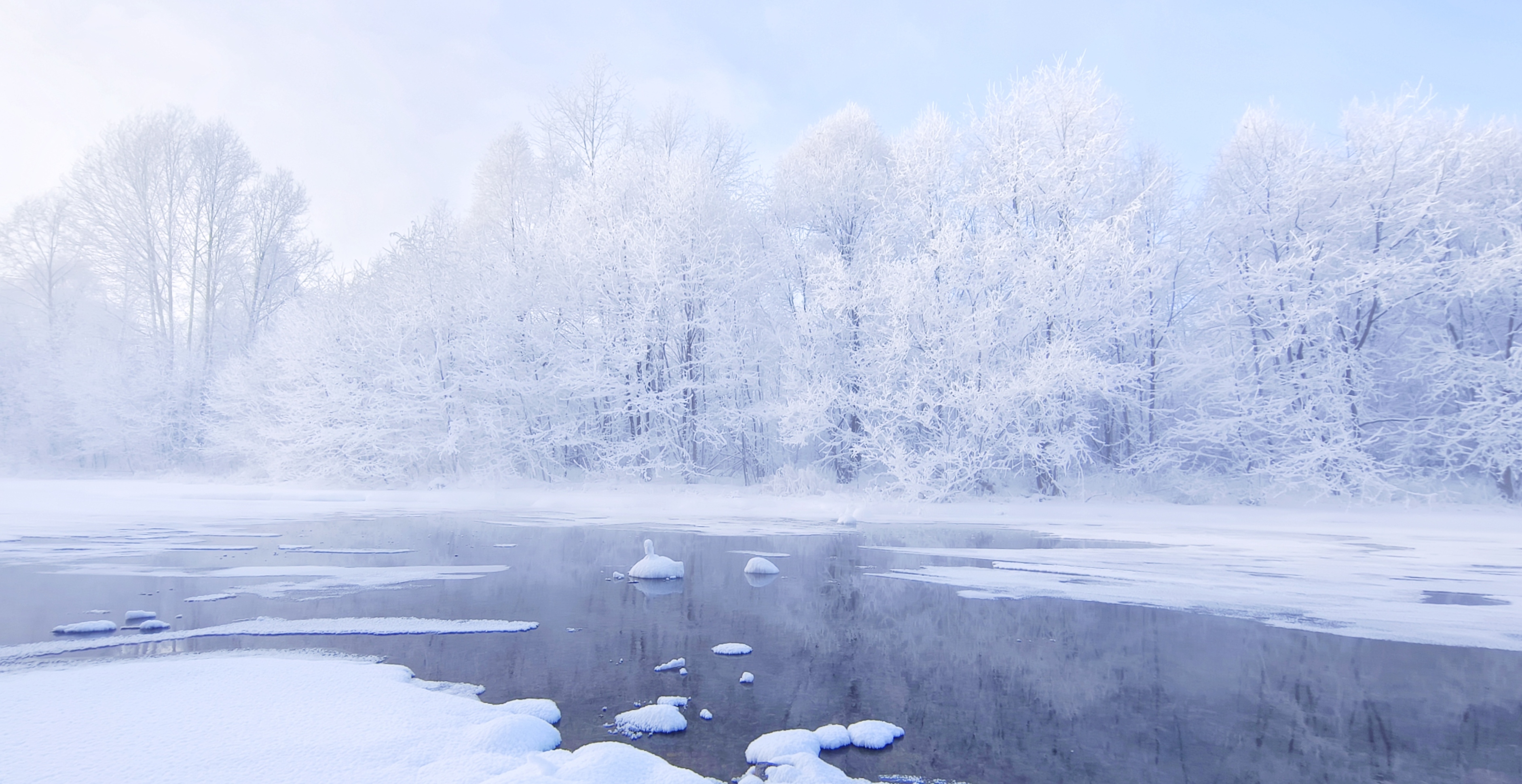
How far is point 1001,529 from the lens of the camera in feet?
48.9

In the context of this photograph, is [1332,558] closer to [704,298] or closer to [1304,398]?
[1304,398]

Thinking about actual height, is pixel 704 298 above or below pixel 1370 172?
below

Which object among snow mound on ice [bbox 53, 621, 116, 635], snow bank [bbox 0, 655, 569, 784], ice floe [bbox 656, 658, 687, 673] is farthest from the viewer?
snow mound on ice [bbox 53, 621, 116, 635]

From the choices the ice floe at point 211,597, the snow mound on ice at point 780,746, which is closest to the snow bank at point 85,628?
the ice floe at point 211,597

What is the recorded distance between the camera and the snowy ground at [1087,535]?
7922 mm

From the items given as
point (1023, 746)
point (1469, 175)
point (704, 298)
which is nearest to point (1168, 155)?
point (1469, 175)

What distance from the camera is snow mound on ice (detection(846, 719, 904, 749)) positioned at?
14.1 ft

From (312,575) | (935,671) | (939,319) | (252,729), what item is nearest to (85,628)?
(312,575)

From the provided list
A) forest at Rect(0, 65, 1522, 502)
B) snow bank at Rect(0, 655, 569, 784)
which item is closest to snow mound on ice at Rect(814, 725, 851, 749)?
snow bank at Rect(0, 655, 569, 784)

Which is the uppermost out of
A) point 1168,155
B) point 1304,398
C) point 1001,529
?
point 1168,155

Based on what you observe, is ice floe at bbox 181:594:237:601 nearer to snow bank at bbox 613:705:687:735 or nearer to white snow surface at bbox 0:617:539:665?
white snow surface at bbox 0:617:539:665

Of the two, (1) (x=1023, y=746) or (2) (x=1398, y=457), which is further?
(2) (x=1398, y=457)

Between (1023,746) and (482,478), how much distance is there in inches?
825

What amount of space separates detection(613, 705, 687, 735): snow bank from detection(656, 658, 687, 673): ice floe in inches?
37.6
